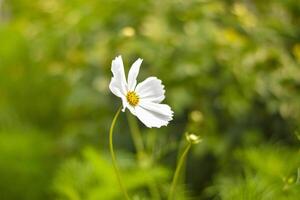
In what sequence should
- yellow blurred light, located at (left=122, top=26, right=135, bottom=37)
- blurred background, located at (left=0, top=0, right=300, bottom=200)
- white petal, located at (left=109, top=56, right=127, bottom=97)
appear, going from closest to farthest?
1. white petal, located at (left=109, top=56, right=127, bottom=97)
2. yellow blurred light, located at (left=122, top=26, right=135, bottom=37)
3. blurred background, located at (left=0, top=0, right=300, bottom=200)

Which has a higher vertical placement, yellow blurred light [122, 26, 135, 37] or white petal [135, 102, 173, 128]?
yellow blurred light [122, 26, 135, 37]

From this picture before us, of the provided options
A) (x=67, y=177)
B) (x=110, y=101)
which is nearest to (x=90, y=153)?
(x=67, y=177)

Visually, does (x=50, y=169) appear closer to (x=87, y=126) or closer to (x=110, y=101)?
(x=87, y=126)

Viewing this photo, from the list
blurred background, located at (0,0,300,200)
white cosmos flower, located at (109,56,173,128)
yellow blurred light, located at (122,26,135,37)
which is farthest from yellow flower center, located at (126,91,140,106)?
blurred background, located at (0,0,300,200)

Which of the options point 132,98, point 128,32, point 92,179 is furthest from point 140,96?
point 92,179

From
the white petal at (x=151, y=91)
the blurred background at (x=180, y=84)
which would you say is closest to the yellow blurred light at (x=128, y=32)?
the blurred background at (x=180, y=84)

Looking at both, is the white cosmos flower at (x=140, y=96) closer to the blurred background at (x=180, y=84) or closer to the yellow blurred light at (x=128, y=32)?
the yellow blurred light at (x=128, y=32)

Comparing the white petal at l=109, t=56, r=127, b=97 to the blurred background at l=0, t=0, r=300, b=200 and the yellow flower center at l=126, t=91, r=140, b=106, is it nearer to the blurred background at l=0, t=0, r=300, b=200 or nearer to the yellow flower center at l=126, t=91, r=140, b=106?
the yellow flower center at l=126, t=91, r=140, b=106
